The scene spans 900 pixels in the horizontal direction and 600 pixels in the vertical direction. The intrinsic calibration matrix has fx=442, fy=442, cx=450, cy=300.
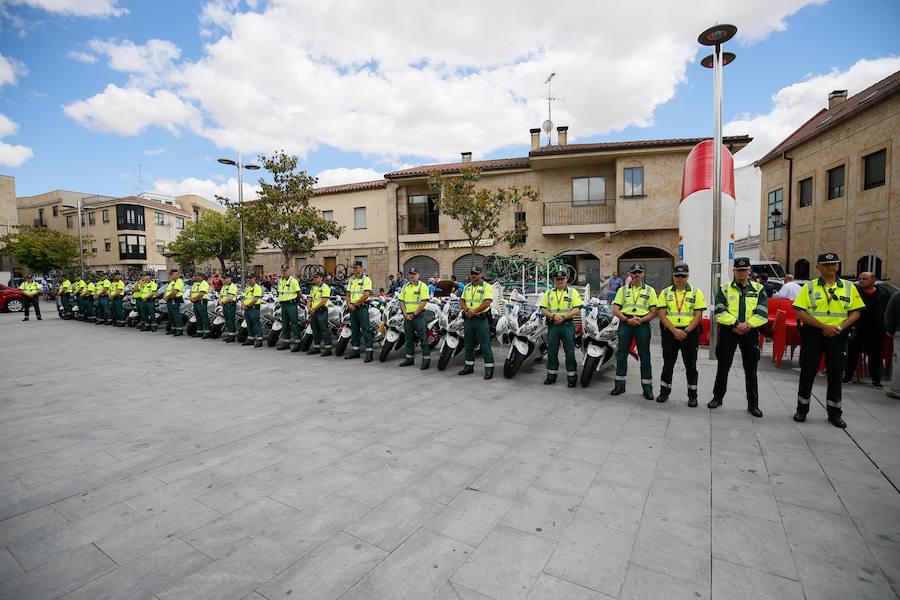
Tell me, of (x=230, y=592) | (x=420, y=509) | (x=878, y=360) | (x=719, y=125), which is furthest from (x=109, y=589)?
(x=719, y=125)

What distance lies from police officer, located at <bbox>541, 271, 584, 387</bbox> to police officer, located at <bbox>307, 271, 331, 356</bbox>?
478 cm

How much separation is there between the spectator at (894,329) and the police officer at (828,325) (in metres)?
1.80

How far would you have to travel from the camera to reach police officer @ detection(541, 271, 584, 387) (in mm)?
6522

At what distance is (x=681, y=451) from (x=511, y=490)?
6.07 ft

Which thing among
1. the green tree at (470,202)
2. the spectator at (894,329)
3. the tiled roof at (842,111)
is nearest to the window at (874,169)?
the tiled roof at (842,111)

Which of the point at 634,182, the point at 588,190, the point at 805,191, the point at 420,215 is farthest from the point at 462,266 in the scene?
the point at 805,191

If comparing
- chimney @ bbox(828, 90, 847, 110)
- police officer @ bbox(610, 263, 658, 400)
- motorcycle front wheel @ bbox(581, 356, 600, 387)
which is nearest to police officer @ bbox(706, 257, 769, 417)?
police officer @ bbox(610, 263, 658, 400)

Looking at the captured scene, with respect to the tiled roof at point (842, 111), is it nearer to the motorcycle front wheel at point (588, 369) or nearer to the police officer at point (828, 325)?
the police officer at point (828, 325)

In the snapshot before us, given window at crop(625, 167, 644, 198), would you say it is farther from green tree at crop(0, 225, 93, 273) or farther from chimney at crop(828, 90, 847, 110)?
green tree at crop(0, 225, 93, 273)

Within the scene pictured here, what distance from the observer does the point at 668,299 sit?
19.0 feet

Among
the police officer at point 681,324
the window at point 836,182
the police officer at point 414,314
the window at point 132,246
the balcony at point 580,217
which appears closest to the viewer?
the police officer at point 681,324

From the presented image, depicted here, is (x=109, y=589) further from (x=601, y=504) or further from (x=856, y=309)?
(x=856, y=309)

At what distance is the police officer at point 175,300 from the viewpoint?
41.1 feet

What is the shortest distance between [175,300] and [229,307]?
2.75 metres
